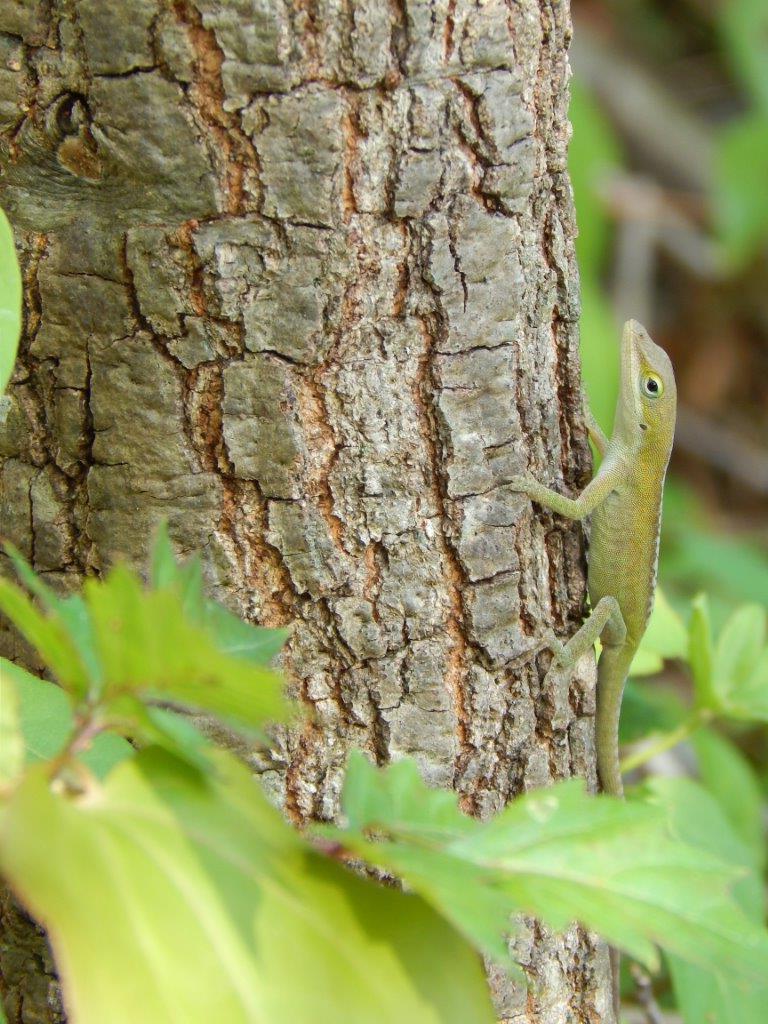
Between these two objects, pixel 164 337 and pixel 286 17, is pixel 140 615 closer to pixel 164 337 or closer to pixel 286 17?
pixel 164 337

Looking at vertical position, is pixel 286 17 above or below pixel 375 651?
above

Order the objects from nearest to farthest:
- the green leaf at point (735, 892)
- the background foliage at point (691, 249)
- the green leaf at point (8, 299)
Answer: the green leaf at point (8, 299) < the green leaf at point (735, 892) < the background foliage at point (691, 249)

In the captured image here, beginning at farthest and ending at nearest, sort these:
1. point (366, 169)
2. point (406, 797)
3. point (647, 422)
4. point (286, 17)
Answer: point (647, 422), point (366, 169), point (286, 17), point (406, 797)

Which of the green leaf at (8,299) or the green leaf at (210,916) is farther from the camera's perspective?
the green leaf at (8,299)

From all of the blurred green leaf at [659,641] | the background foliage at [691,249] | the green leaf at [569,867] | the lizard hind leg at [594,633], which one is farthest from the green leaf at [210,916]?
the background foliage at [691,249]

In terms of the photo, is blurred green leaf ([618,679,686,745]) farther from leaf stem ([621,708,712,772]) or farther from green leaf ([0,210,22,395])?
green leaf ([0,210,22,395])

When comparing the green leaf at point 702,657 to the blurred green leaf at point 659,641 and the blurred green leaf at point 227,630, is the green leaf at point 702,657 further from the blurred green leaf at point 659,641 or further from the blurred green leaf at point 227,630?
the blurred green leaf at point 227,630

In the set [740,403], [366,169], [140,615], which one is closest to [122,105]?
[366,169]

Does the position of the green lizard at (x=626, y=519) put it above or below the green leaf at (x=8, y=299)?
above
